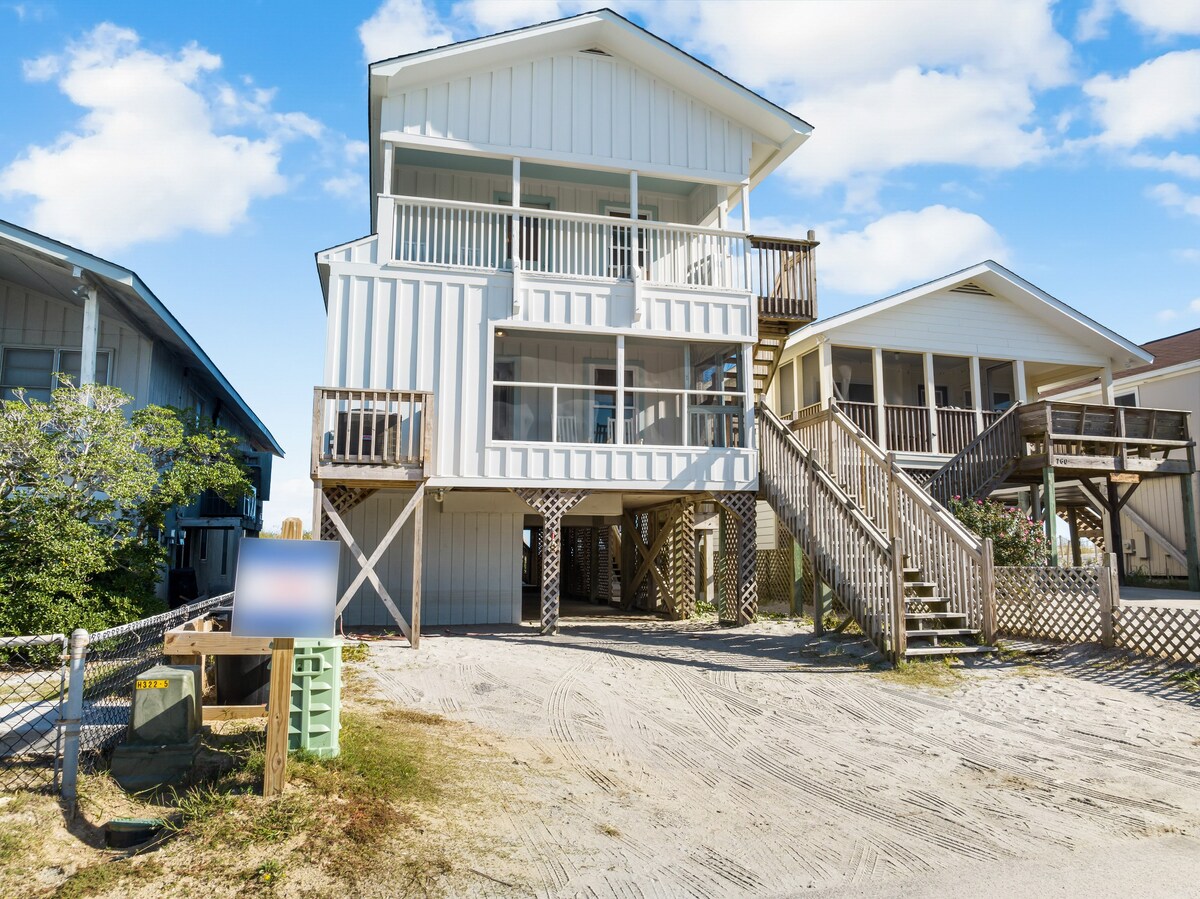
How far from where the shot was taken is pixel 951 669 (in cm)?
1012

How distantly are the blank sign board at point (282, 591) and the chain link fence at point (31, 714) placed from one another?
50.8 inches

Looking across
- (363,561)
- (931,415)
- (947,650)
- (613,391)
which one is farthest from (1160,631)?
(363,561)

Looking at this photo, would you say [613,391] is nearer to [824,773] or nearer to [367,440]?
[367,440]

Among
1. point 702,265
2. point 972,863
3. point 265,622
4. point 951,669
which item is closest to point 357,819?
point 265,622

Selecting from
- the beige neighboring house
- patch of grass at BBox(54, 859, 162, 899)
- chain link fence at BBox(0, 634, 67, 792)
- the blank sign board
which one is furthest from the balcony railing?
the beige neighboring house

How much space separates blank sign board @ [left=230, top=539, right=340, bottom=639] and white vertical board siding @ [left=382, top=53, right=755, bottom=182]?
10.6m

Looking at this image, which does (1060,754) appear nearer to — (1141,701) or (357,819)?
(1141,701)

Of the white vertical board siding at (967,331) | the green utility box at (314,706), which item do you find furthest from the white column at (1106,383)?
the green utility box at (314,706)

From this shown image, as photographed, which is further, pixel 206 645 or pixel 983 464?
pixel 983 464

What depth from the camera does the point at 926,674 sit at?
9875 millimetres

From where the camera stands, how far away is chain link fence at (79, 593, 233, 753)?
6559 mm

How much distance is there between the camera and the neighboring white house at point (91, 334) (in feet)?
41.6

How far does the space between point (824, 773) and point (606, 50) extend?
13.2m

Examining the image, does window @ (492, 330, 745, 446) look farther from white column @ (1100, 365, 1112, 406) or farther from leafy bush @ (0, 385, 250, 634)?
white column @ (1100, 365, 1112, 406)
